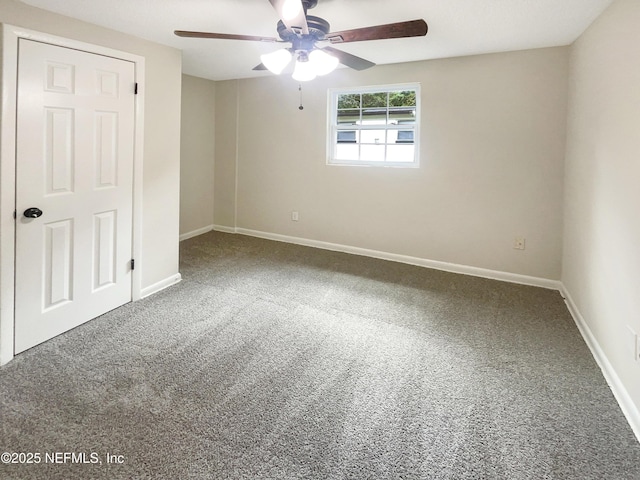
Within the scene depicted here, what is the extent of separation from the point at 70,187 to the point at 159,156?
0.88 meters

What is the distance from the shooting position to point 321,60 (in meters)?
2.27

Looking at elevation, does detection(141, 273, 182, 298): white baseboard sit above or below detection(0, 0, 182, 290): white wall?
below

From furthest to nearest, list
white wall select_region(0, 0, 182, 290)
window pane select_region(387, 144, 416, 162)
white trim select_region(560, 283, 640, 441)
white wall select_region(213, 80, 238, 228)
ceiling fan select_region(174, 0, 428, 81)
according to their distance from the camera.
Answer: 1. white wall select_region(213, 80, 238, 228)
2. window pane select_region(387, 144, 416, 162)
3. white wall select_region(0, 0, 182, 290)
4. ceiling fan select_region(174, 0, 428, 81)
5. white trim select_region(560, 283, 640, 441)

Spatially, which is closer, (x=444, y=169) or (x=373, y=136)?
(x=444, y=169)

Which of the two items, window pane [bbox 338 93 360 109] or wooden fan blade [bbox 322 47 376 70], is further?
window pane [bbox 338 93 360 109]

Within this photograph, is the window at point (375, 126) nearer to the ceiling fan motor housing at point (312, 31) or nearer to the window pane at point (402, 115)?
the window pane at point (402, 115)

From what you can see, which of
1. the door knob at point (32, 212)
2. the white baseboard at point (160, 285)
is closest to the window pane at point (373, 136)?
the white baseboard at point (160, 285)

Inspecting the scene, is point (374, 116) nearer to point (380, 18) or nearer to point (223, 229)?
point (380, 18)

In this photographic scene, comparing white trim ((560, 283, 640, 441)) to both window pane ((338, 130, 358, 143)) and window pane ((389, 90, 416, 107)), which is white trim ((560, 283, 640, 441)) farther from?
window pane ((338, 130, 358, 143))

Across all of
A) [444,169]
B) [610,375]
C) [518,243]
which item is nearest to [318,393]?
[610,375]

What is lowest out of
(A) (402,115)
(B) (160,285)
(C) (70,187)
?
(B) (160,285)

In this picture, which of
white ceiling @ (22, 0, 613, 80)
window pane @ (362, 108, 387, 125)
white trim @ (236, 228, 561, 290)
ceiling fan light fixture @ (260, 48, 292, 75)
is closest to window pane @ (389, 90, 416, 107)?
window pane @ (362, 108, 387, 125)

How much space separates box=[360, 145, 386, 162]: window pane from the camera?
177 inches

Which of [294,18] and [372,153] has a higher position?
[294,18]
